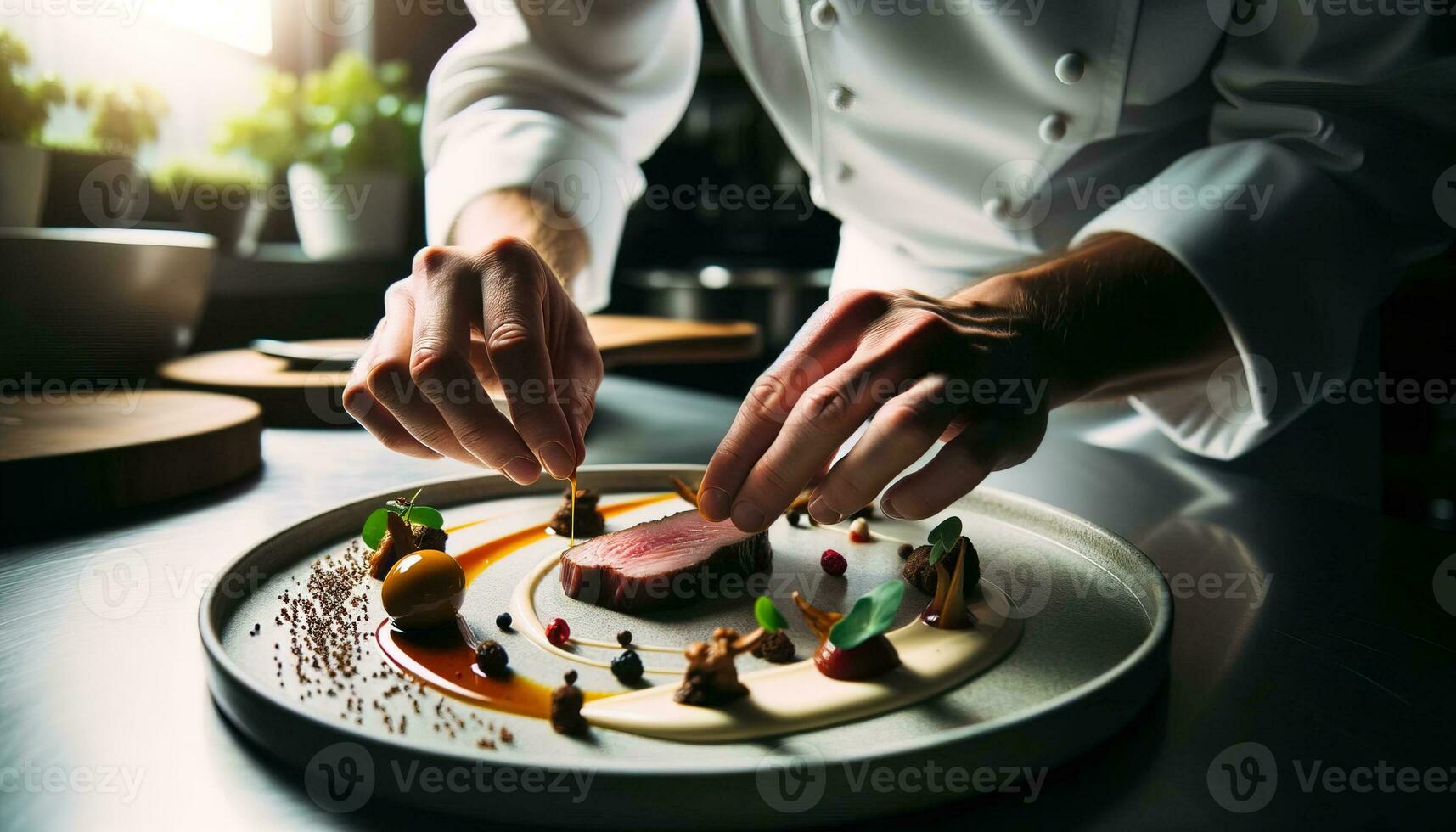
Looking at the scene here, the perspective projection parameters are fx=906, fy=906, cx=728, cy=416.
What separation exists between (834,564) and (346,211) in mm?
2048

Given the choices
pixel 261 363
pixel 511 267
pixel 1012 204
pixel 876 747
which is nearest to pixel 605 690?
pixel 876 747

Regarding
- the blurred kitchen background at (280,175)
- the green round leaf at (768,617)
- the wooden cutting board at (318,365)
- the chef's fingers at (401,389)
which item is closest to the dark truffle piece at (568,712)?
the green round leaf at (768,617)

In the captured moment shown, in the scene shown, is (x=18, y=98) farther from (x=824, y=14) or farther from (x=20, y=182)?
(x=824, y=14)

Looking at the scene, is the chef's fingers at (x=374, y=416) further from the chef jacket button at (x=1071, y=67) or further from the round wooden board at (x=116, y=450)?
the chef jacket button at (x=1071, y=67)

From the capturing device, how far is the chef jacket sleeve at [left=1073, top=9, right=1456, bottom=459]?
0.98 meters

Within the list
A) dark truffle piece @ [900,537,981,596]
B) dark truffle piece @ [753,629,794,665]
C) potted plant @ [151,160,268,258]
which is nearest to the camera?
dark truffle piece @ [753,629,794,665]

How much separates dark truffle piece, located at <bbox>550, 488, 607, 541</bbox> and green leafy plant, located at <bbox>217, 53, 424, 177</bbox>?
5.98ft

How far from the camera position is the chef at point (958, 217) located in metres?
0.77

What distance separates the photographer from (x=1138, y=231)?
991mm

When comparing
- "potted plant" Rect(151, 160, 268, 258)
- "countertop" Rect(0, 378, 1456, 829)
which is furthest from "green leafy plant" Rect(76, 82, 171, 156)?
"countertop" Rect(0, 378, 1456, 829)

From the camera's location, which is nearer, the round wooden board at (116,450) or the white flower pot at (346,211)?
the round wooden board at (116,450)

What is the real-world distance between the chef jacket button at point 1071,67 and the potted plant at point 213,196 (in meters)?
2.06

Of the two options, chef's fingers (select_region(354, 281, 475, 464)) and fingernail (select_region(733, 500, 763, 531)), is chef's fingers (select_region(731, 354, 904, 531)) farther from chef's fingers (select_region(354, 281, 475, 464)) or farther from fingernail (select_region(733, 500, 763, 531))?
chef's fingers (select_region(354, 281, 475, 464))

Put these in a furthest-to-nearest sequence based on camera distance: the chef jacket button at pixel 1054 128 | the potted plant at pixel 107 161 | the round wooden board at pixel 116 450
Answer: the potted plant at pixel 107 161, the chef jacket button at pixel 1054 128, the round wooden board at pixel 116 450
